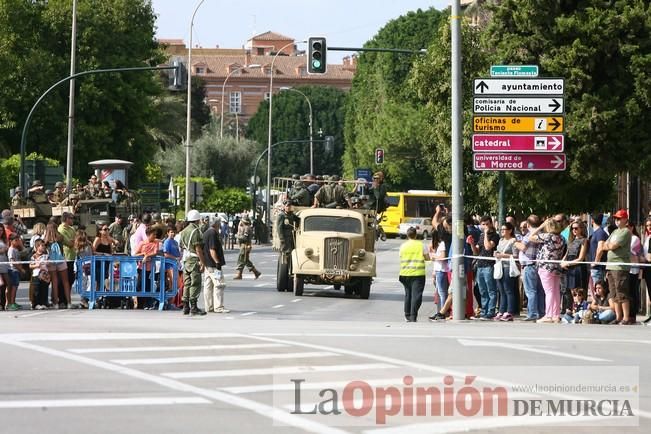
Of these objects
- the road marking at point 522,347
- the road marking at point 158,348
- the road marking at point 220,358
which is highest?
the road marking at point 158,348

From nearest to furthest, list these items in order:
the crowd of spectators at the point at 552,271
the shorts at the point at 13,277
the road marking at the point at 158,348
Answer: the road marking at the point at 158,348
the crowd of spectators at the point at 552,271
the shorts at the point at 13,277

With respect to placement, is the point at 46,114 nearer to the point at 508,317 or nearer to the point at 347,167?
the point at 508,317

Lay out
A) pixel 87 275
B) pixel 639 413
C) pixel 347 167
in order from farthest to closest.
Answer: pixel 347 167 → pixel 87 275 → pixel 639 413

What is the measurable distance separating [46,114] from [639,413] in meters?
60.7

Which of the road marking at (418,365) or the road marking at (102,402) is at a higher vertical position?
the road marking at (418,365)

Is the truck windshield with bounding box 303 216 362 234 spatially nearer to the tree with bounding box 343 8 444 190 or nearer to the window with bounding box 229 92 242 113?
the tree with bounding box 343 8 444 190

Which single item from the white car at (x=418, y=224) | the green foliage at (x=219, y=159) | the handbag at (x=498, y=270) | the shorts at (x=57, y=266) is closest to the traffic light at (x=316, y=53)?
the shorts at (x=57, y=266)

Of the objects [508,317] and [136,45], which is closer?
[508,317]

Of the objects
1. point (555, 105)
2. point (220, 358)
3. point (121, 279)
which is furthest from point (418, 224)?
point (220, 358)

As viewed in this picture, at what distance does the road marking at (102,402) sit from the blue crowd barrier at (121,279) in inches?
599

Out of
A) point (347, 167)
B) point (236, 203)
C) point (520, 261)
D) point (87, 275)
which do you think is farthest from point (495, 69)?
point (347, 167)

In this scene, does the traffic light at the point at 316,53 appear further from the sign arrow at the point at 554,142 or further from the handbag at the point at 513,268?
the handbag at the point at 513,268

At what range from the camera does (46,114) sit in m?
70.0

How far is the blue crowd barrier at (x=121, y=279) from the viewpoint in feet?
89.8
